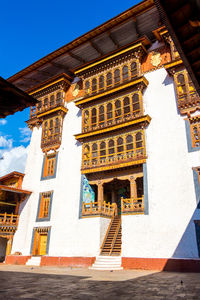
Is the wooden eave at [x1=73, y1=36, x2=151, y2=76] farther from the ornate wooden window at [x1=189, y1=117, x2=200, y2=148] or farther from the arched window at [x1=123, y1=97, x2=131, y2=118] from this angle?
the ornate wooden window at [x1=189, y1=117, x2=200, y2=148]

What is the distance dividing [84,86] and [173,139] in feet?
34.3

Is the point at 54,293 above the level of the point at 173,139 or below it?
below

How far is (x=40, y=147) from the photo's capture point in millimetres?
24703

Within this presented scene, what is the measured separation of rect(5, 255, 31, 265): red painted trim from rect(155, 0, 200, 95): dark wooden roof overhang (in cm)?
2013

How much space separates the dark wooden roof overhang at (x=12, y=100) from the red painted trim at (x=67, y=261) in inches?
489

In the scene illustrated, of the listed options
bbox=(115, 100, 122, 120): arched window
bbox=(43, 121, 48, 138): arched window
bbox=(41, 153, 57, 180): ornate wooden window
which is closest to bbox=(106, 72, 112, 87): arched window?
bbox=(115, 100, 122, 120): arched window

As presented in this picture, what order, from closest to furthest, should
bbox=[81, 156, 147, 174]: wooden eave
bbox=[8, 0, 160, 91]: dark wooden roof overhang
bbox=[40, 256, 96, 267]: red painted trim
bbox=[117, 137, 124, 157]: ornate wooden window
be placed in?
bbox=[40, 256, 96, 267]: red painted trim → bbox=[81, 156, 147, 174]: wooden eave → bbox=[117, 137, 124, 157]: ornate wooden window → bbox=[8, 0, 160, 91]: dark wooden roof overhang

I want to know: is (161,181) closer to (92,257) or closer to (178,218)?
(178,218)

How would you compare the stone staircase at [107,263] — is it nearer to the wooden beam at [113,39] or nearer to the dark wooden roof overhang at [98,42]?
the dark wooden roof overhang at [98,42]

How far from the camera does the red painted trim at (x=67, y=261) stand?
1666cm

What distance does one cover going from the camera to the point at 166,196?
16094 mm

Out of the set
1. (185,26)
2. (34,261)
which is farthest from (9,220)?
(185,26)

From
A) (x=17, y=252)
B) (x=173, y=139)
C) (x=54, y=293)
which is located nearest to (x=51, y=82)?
(x=173, y=139)

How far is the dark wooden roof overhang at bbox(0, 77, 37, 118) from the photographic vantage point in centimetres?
695
